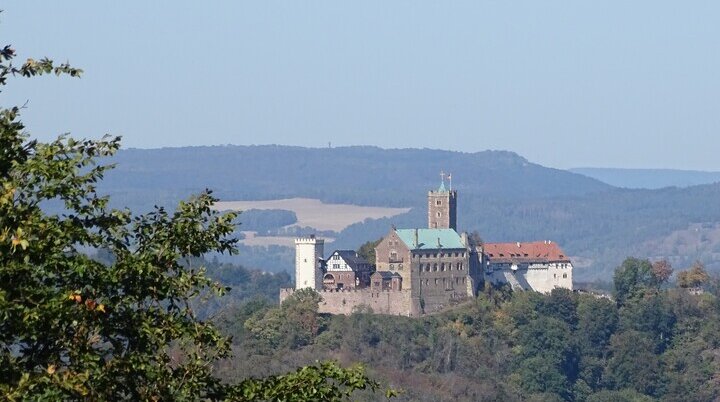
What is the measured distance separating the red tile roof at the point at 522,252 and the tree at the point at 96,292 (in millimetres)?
78743

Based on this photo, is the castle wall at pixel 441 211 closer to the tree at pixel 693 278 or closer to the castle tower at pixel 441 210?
the castle tower at pixel 441 210

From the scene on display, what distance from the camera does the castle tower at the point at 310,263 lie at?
93688 mm

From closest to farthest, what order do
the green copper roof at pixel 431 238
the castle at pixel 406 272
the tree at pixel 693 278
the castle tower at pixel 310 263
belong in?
the castle at pixel 406 272 → the green copper roof at pixel 431 238 → the castle tower at pixel 310 263 → the tree at pixel 693 278

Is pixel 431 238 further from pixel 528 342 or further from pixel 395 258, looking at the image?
pixel 528 342

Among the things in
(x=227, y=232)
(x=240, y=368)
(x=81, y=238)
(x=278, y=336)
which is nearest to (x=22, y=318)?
(x=81, y=238)

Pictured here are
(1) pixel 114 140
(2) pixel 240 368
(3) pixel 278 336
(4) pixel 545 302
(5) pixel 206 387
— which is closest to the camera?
(5) pixel 206 387

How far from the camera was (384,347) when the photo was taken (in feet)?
310

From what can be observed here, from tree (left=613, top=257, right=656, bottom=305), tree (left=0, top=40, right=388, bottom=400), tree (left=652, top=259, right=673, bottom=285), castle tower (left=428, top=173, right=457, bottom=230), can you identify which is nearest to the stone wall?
castle tower (left=428, top=173, right=457, bottom=230)

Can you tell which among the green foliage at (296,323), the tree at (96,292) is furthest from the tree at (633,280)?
the tree at (96,292)

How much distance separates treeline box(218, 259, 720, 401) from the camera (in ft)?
303

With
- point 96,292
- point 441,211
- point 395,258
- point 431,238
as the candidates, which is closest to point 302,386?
point 96,292

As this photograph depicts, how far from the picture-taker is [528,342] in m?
101

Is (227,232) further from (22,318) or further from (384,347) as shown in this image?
(384,347)

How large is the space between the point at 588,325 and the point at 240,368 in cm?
2790
